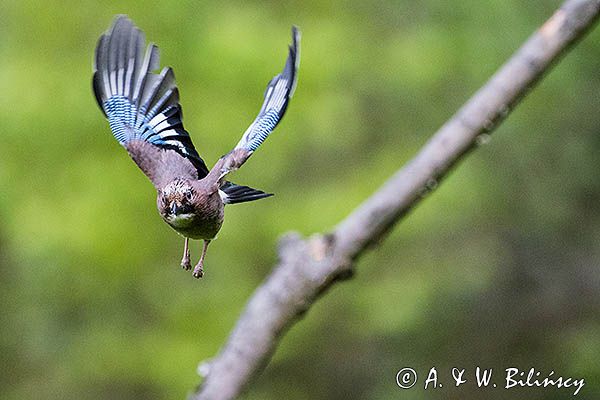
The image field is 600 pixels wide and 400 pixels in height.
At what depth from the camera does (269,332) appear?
164 inches

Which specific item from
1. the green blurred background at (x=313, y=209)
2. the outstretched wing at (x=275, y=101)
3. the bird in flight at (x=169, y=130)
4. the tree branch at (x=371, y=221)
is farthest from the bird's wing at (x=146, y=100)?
the green blurred background at (x=313, y=209)

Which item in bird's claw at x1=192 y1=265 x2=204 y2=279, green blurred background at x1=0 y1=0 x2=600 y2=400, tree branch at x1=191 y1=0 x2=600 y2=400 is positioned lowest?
bird's claw at x1=192 y1=265 x2=204 y2=279

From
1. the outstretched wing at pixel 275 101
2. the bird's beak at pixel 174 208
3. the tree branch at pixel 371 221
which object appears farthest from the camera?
the tree branch at pixel 371 221

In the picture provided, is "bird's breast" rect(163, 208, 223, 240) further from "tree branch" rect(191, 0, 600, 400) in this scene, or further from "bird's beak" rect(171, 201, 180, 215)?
"tree branch" rect(191, 0, 600, 400)

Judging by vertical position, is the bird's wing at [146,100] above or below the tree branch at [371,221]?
below

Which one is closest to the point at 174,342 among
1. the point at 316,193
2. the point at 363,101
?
the point at 316,193

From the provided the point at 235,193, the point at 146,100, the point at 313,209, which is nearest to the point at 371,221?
the point at 146,100

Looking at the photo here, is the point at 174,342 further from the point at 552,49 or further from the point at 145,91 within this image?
the point at 145,91

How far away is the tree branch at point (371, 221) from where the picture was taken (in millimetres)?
3871

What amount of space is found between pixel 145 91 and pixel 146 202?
14.3 ft

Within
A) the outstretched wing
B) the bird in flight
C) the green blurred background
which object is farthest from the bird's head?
the green blurred background

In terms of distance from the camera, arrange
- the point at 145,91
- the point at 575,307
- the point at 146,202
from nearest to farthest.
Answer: the point at 145,91
the point at 146,202
the point at 575,307

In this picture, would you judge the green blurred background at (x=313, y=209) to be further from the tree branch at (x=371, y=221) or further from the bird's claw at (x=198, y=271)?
the bird's claw at (x=198, y=271)

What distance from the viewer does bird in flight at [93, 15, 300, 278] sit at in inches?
63.3
